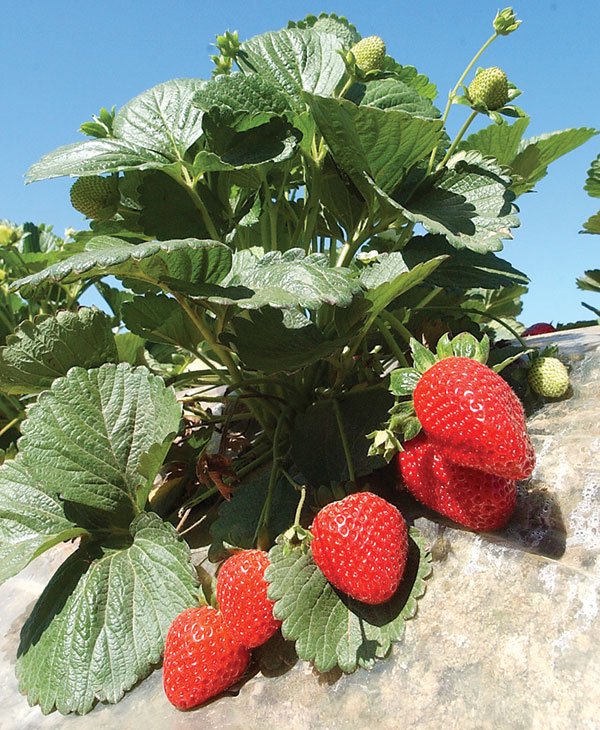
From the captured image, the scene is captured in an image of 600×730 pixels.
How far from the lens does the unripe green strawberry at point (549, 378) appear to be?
113 centimetres

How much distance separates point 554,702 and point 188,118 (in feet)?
3.41

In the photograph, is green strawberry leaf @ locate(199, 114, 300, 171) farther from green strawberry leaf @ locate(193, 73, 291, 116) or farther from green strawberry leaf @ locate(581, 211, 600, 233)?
green strawberry leaf @ locate(581, 211, 600, 233)

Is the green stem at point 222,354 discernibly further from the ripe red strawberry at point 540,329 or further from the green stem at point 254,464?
the ripe red strawberry at point 540,329

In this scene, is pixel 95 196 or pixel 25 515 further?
pixel 95 196

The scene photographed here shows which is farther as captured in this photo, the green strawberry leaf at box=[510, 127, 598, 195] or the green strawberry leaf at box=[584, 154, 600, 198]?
the green strawberry leaf at box=[584, 154, 600, 198]

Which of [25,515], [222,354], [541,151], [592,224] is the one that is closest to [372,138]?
[222,354]

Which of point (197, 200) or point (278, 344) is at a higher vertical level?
point (197, 200)

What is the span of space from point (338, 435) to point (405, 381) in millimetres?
197

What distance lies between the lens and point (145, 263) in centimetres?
91

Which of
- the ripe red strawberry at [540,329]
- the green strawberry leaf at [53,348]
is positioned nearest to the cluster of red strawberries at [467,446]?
the green strawberry leaf at [53,348]

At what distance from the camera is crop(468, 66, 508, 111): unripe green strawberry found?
3.55 feet

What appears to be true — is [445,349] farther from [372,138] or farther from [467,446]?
[372,138]

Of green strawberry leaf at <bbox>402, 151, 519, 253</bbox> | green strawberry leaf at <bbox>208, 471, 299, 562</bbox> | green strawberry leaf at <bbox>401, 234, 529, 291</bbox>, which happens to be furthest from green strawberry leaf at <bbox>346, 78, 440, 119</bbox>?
green strawberry leaf at <bbox>208, 471, 299, 562</bbox>

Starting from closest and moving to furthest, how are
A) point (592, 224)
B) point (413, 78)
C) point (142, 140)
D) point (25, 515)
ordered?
point (25, 515)
point (142, 140)
point (413, 78)
point (592, 224)
